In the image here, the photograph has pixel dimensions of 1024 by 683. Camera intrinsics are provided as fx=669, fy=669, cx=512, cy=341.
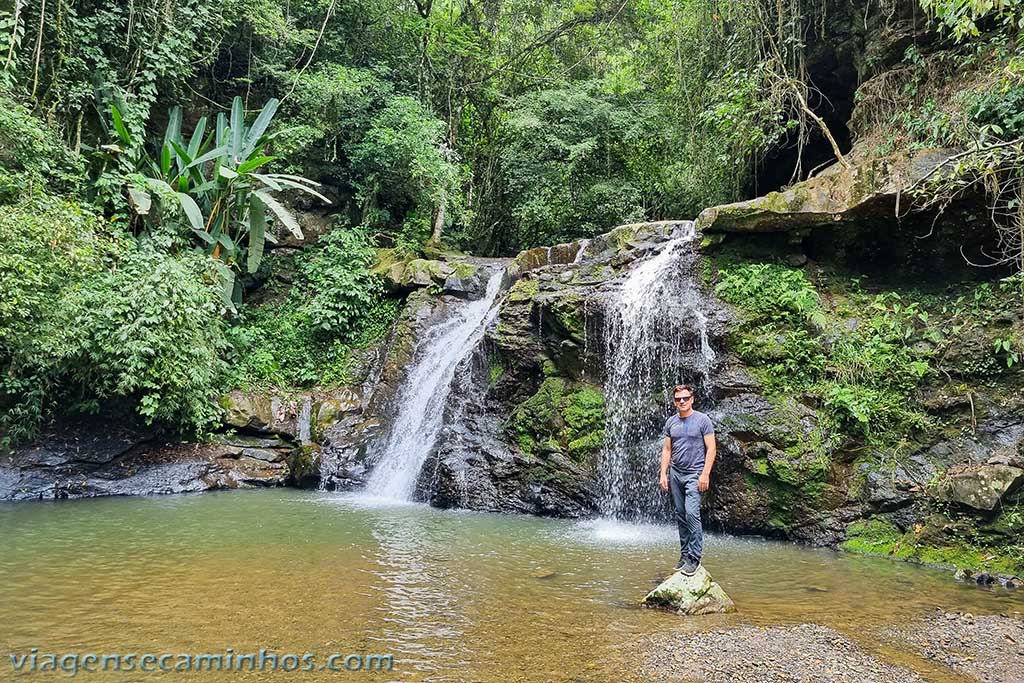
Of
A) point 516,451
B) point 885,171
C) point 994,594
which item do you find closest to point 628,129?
point 885,171

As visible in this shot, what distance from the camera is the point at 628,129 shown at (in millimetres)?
17375

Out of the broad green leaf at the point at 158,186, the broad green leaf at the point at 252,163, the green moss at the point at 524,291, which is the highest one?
the broad green leaf at the point at 252,163

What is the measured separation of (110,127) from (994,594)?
15007 mm

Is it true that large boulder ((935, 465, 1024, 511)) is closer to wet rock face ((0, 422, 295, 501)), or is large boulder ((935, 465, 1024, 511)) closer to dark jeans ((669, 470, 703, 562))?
dark jeans ((669, 470, 703, 562))

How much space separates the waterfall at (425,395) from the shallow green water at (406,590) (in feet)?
6.75

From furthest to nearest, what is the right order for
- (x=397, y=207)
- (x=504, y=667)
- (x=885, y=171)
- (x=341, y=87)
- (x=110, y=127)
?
1. (x=397, y=207)
2. (x=341, y=87)
3. (x=110, y=127)
4. (x=885, y=171)
5. (x=504, y=667)

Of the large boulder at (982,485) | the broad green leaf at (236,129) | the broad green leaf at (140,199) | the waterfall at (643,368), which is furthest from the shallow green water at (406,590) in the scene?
the broad green leaf at (236,129)

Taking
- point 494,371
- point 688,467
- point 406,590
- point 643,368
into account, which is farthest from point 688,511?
point 494,371

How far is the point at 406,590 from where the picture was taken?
538 cm

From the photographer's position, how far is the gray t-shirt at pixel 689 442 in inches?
219

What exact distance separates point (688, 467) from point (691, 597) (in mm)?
1080

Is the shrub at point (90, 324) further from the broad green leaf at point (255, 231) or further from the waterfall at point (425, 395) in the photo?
the waterfall at point (425, 395)

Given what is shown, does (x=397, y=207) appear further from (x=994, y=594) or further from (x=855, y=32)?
(x=994, y=594)

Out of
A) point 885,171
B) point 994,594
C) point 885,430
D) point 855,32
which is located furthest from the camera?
point 855,32
